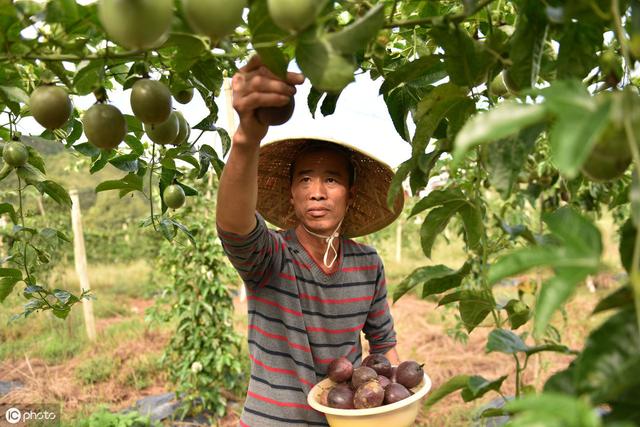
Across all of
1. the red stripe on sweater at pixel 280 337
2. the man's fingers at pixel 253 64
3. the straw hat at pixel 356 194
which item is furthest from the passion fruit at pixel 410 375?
the man's fingers at pixel 253 64

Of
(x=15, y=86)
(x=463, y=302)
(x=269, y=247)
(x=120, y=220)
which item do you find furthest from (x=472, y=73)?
(x=120, y=220)

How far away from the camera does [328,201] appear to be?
155cm

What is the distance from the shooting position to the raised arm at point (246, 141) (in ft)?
2.47

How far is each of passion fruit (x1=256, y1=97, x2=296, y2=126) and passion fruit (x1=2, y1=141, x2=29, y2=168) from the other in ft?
1.87

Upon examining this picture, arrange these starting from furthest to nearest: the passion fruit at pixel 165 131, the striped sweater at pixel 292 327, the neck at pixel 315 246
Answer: the neck at pixel 315 246 → the striped sweater at pixel 292 327 → the passion fruit at pixel 165 131

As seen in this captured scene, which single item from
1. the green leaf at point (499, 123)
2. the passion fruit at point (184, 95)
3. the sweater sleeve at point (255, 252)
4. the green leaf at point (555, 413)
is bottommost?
the green leaf at point (555, 413)

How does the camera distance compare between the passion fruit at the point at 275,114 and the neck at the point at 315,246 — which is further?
the neck at the point at 315,246

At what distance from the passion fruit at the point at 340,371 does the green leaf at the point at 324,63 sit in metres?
1.01

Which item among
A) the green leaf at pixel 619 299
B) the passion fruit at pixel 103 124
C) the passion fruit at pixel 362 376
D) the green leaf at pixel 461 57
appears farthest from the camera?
the passion fruit at pixel 362 376

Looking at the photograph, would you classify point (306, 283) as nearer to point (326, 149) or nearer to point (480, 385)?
point (326, 149)

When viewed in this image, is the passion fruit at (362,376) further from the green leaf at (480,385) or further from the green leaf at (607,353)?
the green leaf at (607,353)

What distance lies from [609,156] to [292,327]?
1.11 metres

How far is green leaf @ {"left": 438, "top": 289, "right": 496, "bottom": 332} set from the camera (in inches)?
29.7

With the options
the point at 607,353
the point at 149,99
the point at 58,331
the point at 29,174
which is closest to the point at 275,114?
the point at 149,99
